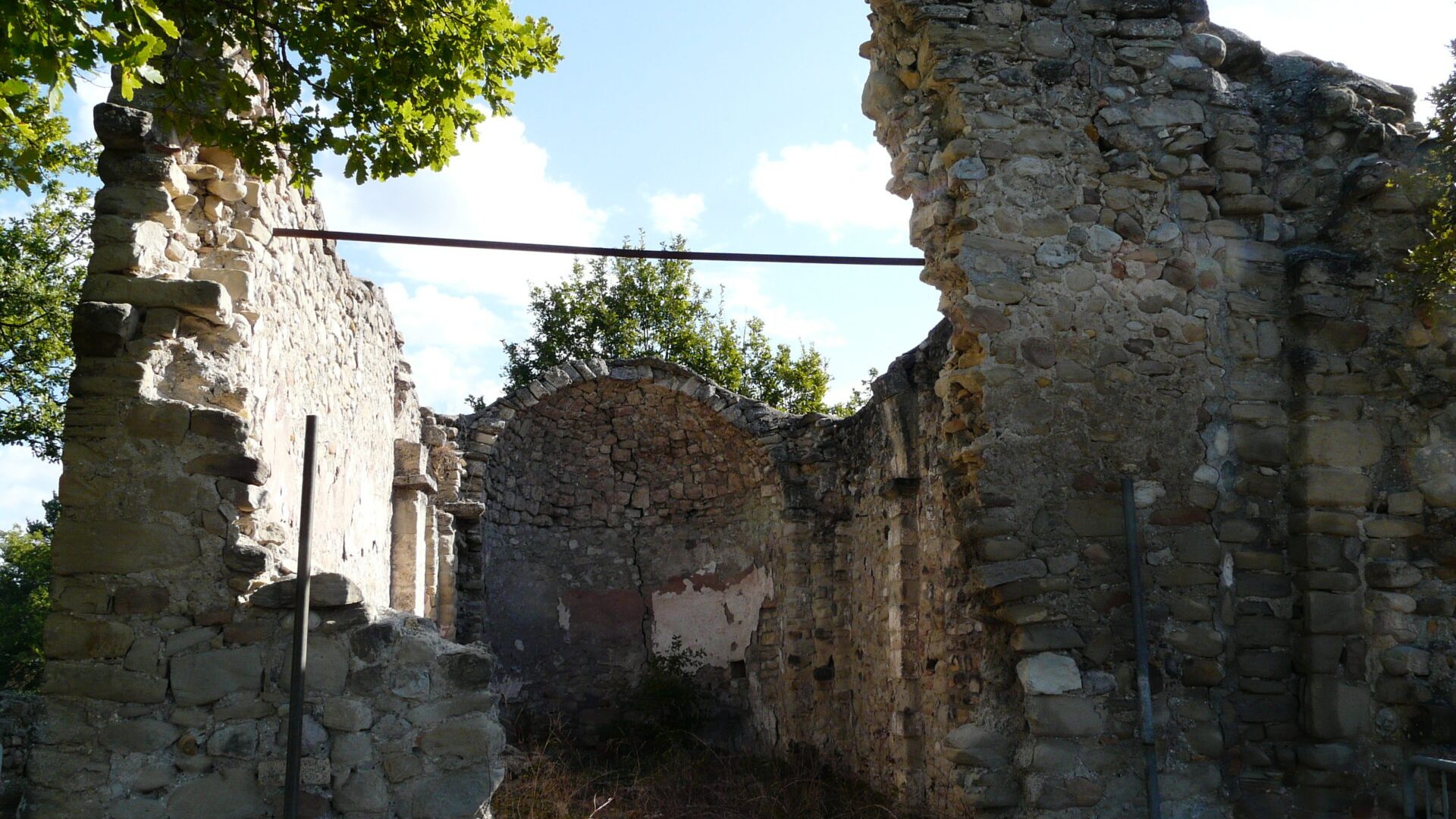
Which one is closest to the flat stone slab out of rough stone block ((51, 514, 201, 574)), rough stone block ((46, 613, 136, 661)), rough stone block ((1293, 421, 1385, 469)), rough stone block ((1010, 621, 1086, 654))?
rough stone block ((51, 514, 201, 574))

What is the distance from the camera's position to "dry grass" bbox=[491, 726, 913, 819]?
851 cm

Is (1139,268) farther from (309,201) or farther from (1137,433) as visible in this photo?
(309,201)

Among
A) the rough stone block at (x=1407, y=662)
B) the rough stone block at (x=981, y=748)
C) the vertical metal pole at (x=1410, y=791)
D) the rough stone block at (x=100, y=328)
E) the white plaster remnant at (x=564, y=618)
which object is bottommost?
the vertical metal pole at (x=1410, y=791)

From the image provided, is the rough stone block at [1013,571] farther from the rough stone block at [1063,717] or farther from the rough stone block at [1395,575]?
the rough stone block at [1395,575]

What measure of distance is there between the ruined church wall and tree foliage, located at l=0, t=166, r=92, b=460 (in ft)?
33.1

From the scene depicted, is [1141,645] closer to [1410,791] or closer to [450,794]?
[1410,791]

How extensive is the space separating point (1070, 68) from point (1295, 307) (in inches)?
64.5

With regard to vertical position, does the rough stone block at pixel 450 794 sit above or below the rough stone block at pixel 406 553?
below

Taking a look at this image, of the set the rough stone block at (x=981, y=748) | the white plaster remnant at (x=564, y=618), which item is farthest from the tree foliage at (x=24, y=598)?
the rough stone block at (x=981, y=748)

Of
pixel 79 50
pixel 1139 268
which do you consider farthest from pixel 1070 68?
pixel 79 50

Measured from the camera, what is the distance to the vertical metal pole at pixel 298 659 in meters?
4.22

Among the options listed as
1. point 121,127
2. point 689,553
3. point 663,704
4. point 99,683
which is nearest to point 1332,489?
point 99,683

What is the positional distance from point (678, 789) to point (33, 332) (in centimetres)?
835

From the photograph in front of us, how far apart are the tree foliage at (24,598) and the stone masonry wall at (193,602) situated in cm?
Result: 1073
